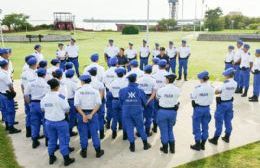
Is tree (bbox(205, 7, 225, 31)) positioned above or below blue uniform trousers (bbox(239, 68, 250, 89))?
above

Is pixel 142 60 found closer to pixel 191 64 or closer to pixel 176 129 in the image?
pixel 191 64

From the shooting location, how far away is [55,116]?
278 inches

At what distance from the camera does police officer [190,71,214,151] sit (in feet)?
25.2

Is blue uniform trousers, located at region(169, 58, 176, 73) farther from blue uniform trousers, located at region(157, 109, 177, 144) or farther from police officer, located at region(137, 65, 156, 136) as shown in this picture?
blue uniform trousers, located at region(157, 109, 177, 144)

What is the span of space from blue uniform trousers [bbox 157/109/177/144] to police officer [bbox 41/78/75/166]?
7.08 feet

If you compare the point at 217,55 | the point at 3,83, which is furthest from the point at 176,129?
the point at 217,55

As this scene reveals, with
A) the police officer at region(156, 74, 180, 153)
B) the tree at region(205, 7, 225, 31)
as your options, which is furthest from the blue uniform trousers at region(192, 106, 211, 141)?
the tree at region(205, 7, 225, 31)

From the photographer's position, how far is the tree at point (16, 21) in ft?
169

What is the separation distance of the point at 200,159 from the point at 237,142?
5.21ft

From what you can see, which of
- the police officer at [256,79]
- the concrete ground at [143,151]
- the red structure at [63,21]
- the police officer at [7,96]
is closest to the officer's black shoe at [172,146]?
the concrete ground at [143,151]

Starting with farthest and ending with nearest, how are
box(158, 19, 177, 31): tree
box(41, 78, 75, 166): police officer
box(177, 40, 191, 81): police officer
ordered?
box(158, 19, 177, 31): tree → box(177, 40, 191, 81): police officer → box(41, 78, 75, 166): police officer

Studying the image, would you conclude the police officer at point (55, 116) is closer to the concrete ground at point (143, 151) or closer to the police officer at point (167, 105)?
the concrete ground at point (143, 151)

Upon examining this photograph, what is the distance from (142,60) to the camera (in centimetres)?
1672

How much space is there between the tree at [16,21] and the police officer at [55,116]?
48.4 metres
